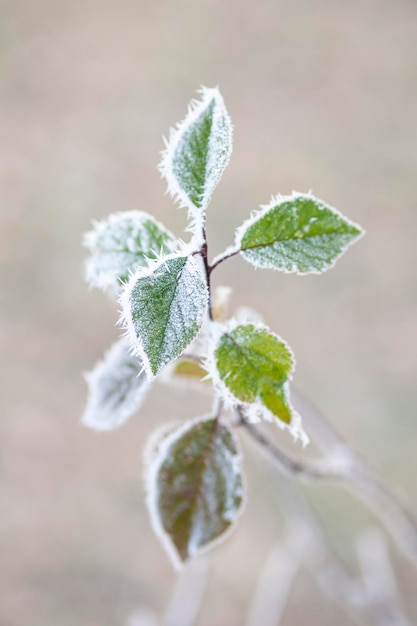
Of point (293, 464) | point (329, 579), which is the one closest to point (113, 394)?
point (293, 464)

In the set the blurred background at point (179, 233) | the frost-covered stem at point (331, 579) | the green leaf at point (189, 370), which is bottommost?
the frost-covered stem at point (331, 579)

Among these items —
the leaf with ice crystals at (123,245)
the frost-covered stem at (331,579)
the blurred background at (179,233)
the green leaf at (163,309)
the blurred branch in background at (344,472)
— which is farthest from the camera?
the blurred background at (179,233)

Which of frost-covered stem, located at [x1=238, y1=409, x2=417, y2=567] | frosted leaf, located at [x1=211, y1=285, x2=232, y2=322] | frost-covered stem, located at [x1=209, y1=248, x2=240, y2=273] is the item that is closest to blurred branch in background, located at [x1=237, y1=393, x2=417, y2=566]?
frost-covered stem, located at [x1=238, y1=409, x2=417, y2=567]

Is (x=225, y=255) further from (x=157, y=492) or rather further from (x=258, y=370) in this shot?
(x=157, y=492)

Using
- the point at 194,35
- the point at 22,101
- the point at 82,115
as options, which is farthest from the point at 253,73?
the point at 22,101

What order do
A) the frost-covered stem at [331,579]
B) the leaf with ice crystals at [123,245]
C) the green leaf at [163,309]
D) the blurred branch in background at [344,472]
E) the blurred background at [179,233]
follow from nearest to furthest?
the green leaf at [163,309]
the leaf with ice crystals at [123,245]
the blurred branch in background at [344,472]
the frost-covered stem at [331,579]
the blurred background at [179,233]

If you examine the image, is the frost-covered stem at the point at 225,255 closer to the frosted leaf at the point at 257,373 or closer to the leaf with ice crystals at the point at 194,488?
the frosted leaf at the point at 257,373

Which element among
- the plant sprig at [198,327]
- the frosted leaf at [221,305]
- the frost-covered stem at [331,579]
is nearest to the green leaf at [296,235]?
the plant sprig at [198,327]

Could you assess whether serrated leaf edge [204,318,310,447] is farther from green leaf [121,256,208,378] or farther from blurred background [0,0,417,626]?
blurred background [0,0,417,626]
